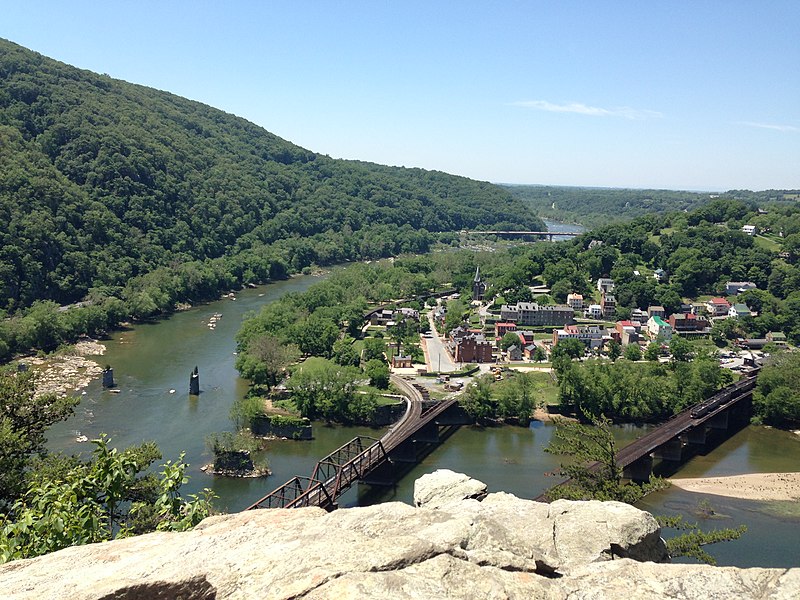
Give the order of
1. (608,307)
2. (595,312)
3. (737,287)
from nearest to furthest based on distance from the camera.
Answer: (595,312) → (608,307) → (737,287)

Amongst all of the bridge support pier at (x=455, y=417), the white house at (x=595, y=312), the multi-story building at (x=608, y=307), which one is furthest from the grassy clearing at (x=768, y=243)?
the bridge support pier at (x=455, y=417)

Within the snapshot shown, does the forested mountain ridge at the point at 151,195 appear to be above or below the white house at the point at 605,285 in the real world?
above

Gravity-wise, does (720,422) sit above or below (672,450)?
above

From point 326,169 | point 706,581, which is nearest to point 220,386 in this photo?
point 706,581

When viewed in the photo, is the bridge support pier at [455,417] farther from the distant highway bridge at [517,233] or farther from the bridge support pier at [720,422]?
the distant highway bridge at [517,233]

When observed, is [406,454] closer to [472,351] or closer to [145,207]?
[472,351]

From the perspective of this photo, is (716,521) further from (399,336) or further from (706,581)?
(399,336)

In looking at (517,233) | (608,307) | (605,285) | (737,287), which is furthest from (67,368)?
(517,233)
